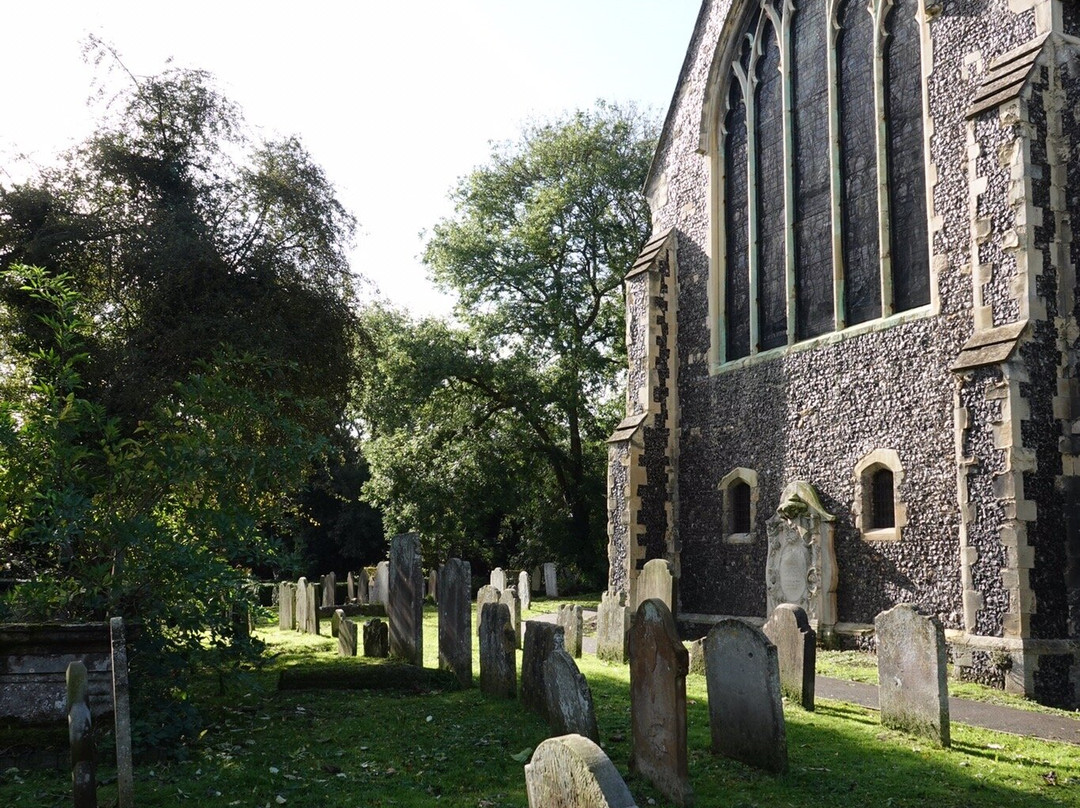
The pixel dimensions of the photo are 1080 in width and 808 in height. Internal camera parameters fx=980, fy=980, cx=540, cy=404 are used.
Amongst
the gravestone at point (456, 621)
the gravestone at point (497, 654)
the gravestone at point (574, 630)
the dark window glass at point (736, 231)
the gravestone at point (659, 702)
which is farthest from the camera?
the dark window glass at point (736, 231)

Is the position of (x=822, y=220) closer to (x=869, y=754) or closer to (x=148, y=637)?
(x=869, y=754)

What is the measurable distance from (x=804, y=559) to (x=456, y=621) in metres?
5.68

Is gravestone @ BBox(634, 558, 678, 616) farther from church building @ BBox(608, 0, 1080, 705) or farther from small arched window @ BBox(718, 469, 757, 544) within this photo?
small arched window @ BBox(718, 469, 757, 544)

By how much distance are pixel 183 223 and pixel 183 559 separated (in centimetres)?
822

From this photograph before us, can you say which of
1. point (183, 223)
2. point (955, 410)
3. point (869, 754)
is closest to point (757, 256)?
point (955, 410)

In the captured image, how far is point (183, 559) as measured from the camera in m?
7.25

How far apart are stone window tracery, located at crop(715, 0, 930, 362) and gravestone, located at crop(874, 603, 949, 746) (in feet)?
21.4

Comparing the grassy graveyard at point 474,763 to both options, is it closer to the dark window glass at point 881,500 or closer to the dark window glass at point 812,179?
the dark window glass at point 881,500

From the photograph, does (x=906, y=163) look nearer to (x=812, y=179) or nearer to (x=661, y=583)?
(x=812, y=179)

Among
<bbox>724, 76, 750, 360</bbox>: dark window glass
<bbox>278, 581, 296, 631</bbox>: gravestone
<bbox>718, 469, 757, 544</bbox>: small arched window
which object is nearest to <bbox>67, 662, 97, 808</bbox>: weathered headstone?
<bbox>718, 469, 757, 544</bbox>: small arched window

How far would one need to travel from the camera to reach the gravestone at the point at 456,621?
411 inches

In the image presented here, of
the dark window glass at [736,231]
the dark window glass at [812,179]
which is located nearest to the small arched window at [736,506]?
the dark window glass at [736,231]

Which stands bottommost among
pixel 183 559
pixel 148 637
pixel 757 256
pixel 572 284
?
pixel 148 637

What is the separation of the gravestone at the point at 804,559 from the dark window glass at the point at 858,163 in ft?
8.95
